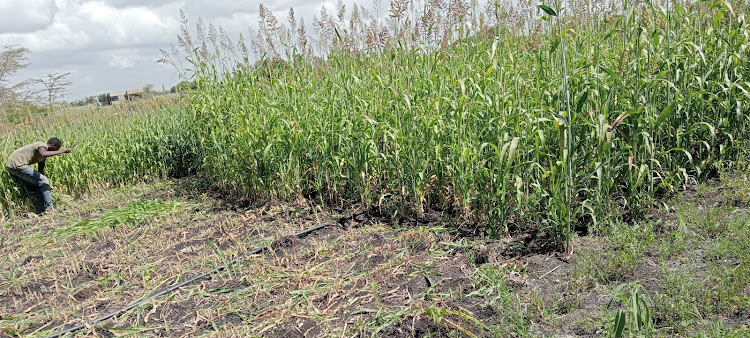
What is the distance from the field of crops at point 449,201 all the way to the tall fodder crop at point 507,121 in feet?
0.09

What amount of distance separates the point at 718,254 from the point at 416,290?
1674mm

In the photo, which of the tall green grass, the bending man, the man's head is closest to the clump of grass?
the tall green grass

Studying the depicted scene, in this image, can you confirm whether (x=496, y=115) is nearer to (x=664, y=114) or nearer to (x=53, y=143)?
(x=664, y=114)

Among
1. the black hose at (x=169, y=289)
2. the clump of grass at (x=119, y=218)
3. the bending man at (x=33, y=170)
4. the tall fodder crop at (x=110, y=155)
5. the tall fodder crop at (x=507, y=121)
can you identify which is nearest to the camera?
the black hose at (x=169, y=289)

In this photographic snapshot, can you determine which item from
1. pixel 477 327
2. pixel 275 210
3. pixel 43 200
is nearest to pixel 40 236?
pixel 43 200

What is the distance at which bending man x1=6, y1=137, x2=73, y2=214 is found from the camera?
6492 millimetres

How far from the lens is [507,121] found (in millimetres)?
3539

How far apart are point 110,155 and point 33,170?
3.38ft

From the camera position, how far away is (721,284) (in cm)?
241

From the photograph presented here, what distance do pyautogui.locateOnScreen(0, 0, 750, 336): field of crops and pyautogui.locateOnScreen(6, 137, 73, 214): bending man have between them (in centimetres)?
51

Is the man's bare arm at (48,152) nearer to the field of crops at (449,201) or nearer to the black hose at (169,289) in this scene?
the field of crops at (449,201)

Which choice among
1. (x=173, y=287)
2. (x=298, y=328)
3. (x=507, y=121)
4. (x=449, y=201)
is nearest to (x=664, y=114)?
(x=507, y=121)

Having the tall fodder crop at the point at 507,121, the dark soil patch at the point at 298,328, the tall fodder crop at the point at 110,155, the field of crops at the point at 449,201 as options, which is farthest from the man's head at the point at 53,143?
the dark soil patch at the point at 298,328

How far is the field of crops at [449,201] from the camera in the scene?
9.09ft
